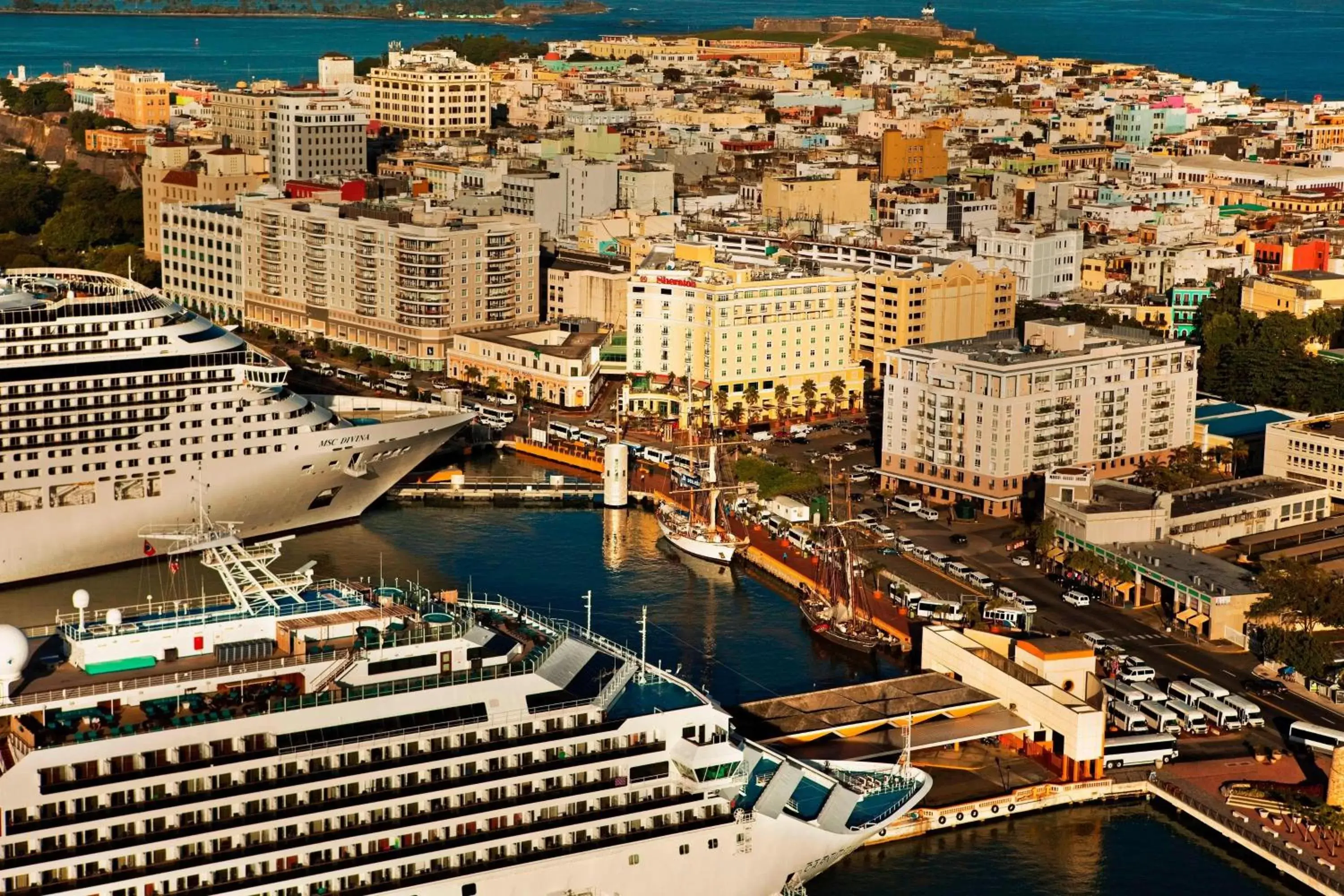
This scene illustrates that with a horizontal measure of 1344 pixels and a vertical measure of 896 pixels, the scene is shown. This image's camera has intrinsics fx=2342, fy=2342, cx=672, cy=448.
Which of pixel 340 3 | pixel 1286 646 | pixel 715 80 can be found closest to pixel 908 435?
pixel 1286 646

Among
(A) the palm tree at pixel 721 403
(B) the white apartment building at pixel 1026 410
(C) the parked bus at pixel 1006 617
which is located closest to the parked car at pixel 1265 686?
(C) the parked bus at pixel 1006 617

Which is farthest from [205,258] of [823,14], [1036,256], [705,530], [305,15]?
[305,15]

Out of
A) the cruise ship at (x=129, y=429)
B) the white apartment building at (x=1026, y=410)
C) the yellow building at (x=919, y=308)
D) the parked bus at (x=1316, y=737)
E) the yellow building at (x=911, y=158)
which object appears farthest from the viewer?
the yellow building at (x=911, y=158)

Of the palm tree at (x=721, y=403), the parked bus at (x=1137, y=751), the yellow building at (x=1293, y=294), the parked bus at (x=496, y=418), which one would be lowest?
the parked bus at (x=1137, y=751)

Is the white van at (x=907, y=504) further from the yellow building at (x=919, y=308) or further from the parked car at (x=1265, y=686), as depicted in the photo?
the parked car at (x=1265, y=686)

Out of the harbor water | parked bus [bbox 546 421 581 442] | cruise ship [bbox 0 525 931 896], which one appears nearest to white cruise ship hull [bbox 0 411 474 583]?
the harbor water
